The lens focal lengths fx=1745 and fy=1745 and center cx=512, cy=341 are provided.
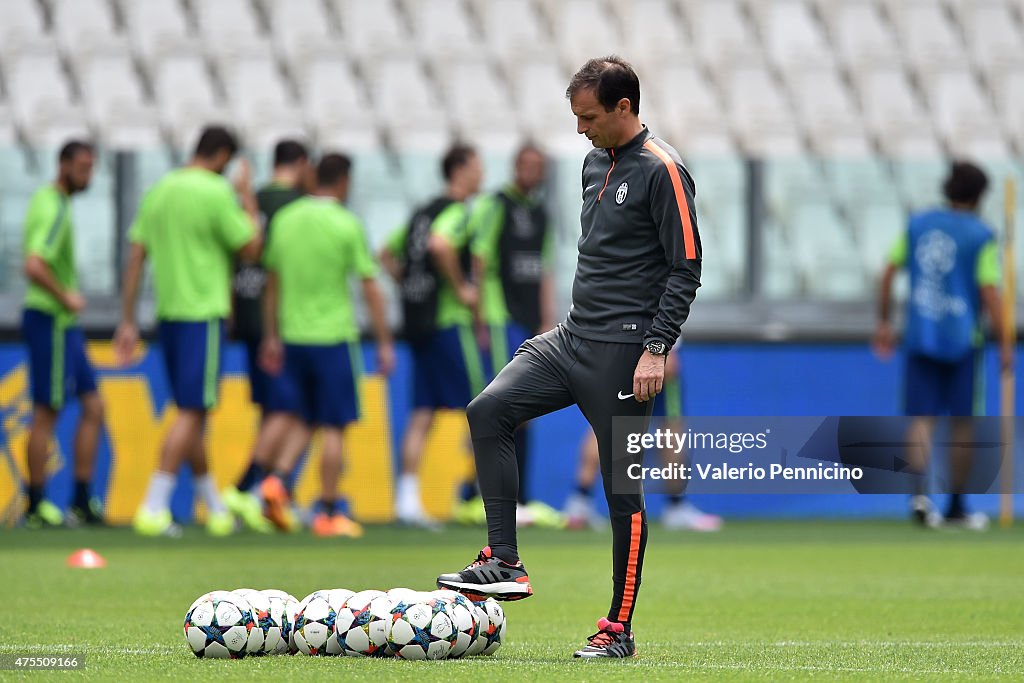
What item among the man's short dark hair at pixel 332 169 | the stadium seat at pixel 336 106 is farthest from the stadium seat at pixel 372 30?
the man's short dark hair at pixel 332 169

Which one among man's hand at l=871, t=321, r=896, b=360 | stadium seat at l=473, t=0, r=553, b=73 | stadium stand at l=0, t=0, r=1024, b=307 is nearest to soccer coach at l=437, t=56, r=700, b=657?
man's hand at l=871, t=321, r=896, b=360

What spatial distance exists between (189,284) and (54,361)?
1.19 m

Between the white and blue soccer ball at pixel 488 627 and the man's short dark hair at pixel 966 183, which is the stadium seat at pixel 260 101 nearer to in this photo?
the man's short dark hair at pixel 966 183

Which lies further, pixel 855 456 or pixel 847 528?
pixel 847 528

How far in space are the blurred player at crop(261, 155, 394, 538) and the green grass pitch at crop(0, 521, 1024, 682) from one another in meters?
0.90

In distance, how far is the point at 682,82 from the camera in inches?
671

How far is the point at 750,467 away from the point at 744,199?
7.79m

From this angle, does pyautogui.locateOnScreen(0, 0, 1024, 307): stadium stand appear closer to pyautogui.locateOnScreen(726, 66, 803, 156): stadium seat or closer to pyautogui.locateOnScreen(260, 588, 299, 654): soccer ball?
pyautogui.locateOnScreen(726, 66, 803, 156): stadium seat

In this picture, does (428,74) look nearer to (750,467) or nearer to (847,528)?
(847,528)

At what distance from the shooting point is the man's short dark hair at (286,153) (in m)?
11.8

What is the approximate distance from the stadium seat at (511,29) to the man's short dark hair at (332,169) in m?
5.88

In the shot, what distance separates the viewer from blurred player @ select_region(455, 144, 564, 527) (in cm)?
1187

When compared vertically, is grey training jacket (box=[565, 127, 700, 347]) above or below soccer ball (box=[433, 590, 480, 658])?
above

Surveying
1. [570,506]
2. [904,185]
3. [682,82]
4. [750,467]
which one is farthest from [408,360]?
[750,467]
